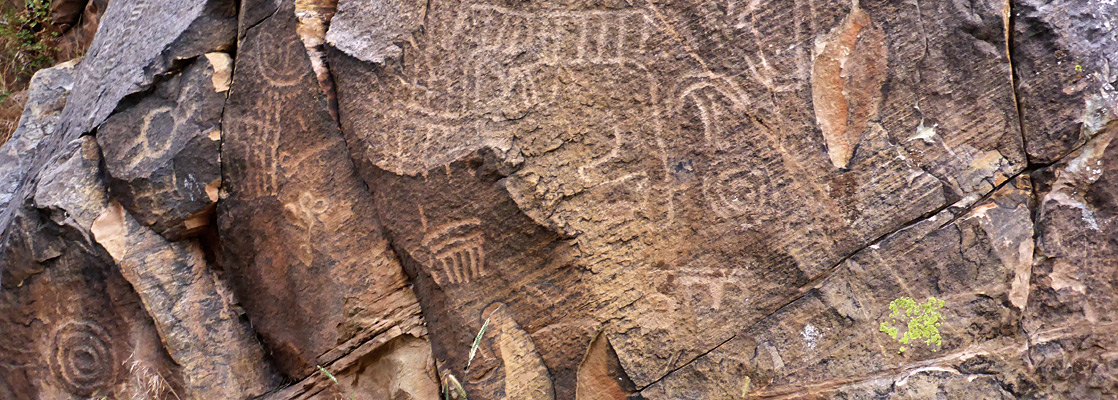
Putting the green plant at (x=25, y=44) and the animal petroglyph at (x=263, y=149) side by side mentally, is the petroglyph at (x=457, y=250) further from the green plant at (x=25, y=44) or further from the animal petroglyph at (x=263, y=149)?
the green plant at (x=25, y=44)

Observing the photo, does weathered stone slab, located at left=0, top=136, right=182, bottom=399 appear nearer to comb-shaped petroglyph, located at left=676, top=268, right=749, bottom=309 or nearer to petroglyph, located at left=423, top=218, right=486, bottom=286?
petroglyph, located at left=423, top=218, right=486, bottom=286

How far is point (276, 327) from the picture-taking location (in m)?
2.61

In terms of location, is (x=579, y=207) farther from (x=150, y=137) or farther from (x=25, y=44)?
(x=25, y=44)

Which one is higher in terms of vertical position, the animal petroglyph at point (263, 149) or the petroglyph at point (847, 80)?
the animal petroglyph at point (263, 149)

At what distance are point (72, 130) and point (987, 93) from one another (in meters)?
3.09

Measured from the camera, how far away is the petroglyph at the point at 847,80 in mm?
2113

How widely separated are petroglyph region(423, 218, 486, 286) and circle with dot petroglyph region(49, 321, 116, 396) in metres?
1.24

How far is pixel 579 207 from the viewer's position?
7.38 feet

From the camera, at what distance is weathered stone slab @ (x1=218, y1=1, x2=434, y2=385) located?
98.4 inches

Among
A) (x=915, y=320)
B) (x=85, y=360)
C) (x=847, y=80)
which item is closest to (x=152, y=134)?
(x=85, y=360)

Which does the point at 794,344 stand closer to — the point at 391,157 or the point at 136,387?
the point at 391,157

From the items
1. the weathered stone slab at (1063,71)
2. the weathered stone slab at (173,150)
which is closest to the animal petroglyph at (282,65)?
the weathered stone slab at (173,150)

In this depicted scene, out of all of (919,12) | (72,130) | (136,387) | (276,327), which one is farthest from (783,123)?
(72,130)

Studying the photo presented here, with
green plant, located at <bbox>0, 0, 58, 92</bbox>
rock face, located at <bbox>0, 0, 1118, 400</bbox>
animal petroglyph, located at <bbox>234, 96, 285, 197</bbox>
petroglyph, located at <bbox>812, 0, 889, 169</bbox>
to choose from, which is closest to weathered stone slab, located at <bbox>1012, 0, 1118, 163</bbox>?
rock face, located at <bbox>0, 0, 1118, 400</bbox>
